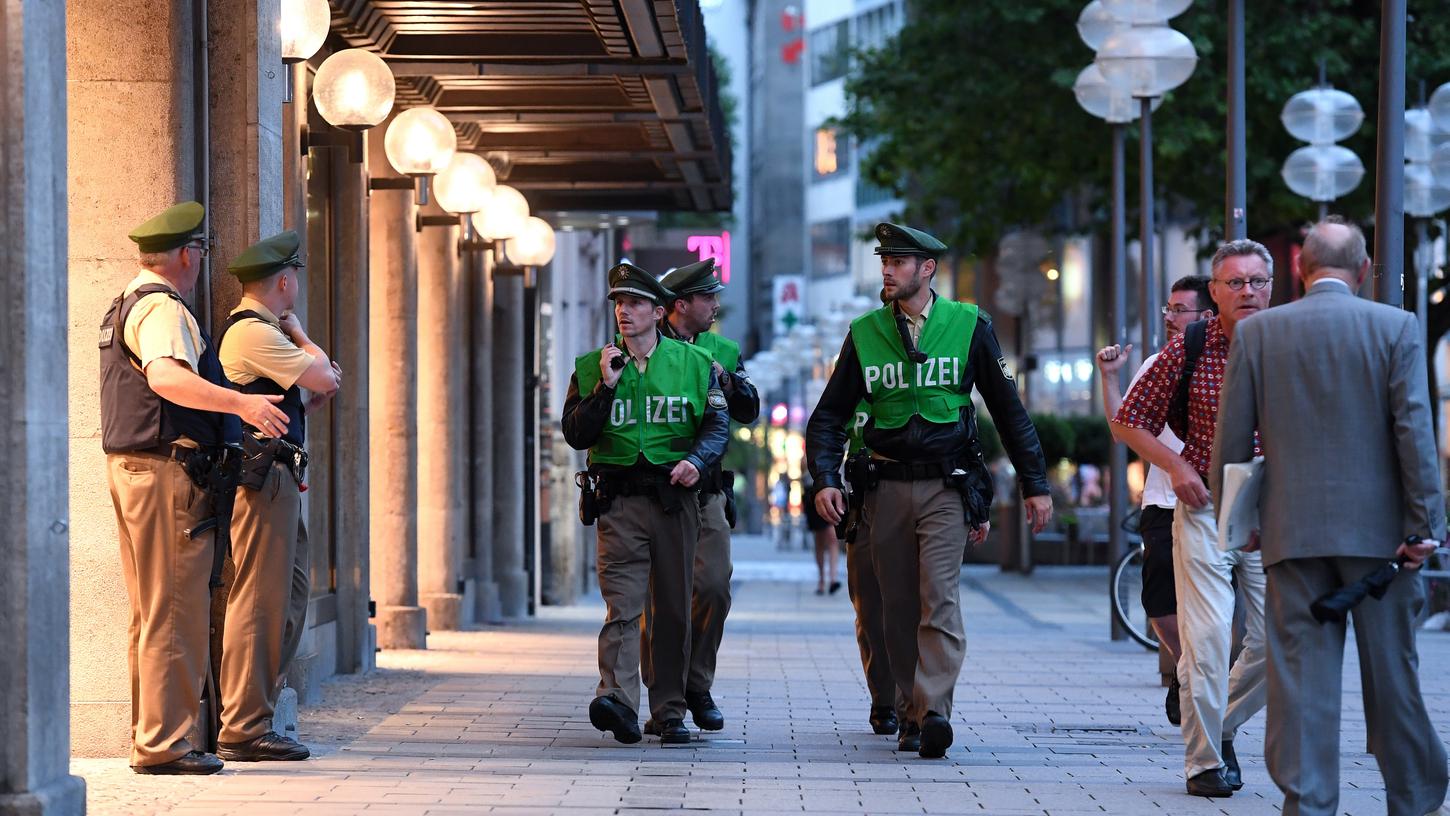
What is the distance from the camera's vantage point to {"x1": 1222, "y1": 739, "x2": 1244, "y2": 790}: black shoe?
7.77 meters

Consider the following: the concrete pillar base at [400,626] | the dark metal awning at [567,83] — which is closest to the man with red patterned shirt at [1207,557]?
the dark metal awning at [567,83]

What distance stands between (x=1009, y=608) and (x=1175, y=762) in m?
13.7

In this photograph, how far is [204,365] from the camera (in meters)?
7.82

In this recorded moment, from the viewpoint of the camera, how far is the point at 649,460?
9.17 metres

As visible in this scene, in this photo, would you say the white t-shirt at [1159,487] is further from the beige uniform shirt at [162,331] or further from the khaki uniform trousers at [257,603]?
the beige uniform shirt at [162,331]

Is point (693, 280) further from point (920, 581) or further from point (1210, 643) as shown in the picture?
point (1210, 643)

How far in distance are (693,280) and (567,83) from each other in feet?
16.7

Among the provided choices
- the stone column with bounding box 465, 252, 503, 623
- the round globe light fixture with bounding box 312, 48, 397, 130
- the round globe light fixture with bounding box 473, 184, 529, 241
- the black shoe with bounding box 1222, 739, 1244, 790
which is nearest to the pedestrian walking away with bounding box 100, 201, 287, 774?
the round globe light fixture with bounding box 312, 48, 397, 130

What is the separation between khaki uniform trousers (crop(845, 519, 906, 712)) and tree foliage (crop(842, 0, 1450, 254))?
16160 millimetres

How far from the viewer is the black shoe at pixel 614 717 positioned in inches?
348

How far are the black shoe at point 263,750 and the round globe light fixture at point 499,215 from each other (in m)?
7.92

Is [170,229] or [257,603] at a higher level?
[170,229]

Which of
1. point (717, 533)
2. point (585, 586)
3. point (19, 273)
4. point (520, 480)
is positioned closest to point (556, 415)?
point (585, 586)

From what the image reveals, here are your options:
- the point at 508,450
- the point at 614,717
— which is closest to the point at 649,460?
the point at 614,717
